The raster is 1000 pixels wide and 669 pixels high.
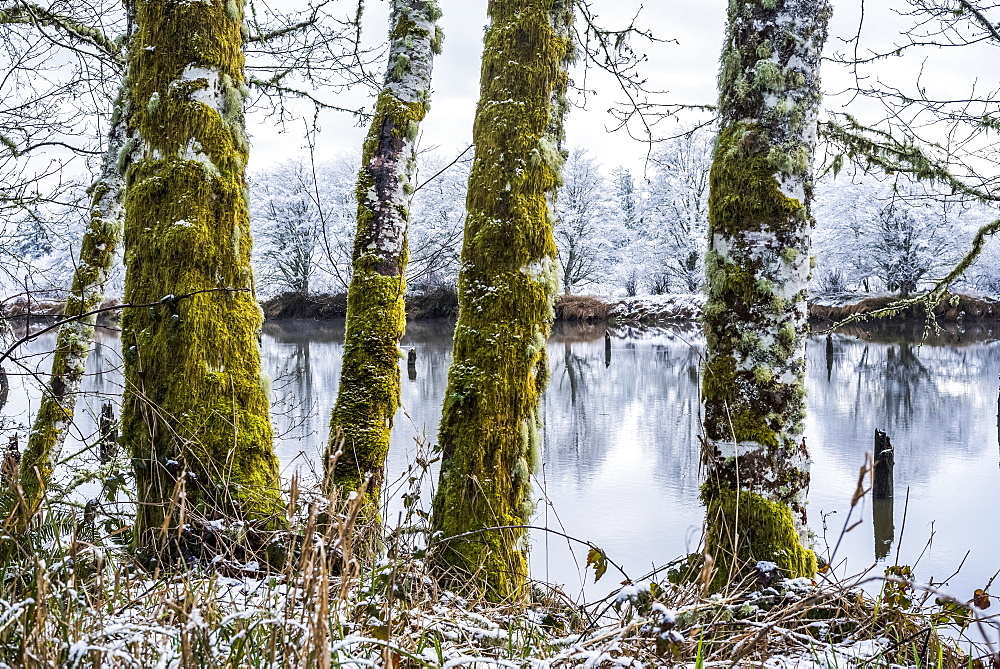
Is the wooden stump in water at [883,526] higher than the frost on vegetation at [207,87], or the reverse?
the frost on vegetation at [207,87]

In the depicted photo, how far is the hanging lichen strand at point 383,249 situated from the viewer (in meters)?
4.54

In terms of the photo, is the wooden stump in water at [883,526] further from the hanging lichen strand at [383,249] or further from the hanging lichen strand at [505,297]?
the hanging lichen strand at [383,249]

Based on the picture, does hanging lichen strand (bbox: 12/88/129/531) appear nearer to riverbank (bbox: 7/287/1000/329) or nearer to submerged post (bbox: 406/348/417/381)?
submerged post (bbox: 406/348/417/381)

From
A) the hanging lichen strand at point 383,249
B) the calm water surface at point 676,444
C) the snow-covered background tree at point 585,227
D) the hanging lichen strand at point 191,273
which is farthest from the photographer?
the snow-covered background tree at point 585,227

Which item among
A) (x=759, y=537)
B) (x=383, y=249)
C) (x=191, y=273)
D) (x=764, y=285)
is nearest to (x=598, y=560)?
(x=759, y=537)

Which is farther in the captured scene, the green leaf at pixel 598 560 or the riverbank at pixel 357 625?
the green leaf at pixel 598 560

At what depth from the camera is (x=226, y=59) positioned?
3.11 meters

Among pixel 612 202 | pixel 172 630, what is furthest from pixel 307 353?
pixel 612 202

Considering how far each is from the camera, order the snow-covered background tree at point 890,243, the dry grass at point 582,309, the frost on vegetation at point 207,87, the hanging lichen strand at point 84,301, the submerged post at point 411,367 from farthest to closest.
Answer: the dry grass at point 582,309, the snow-covered background tree at point 890,243, the submerged post at point 411,367, the hanging lichen strand at point 84,301, the frost on vegetation at point 207,87

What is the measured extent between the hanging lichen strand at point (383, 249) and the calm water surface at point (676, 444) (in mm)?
255

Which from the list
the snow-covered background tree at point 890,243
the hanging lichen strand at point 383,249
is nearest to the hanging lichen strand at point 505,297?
the hanging lichen strand at point 383,249

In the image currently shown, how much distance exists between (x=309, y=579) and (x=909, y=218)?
37.3 metres

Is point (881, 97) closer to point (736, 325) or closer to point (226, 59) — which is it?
point (736, 325)

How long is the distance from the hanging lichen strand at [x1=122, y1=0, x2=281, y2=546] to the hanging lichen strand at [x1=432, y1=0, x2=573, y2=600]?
1069 millimetres
